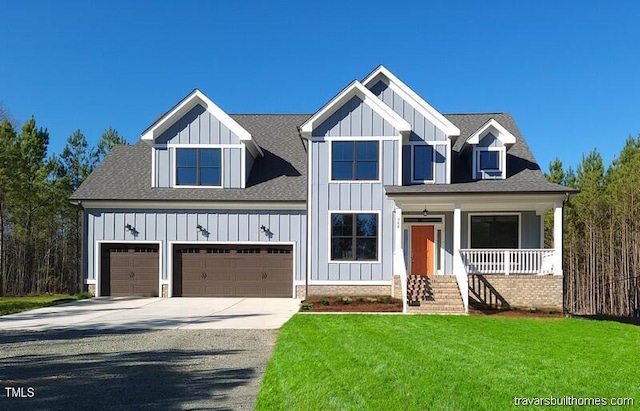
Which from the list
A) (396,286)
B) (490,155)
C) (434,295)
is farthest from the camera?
(490,155)

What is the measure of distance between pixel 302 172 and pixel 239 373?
41.2 feet

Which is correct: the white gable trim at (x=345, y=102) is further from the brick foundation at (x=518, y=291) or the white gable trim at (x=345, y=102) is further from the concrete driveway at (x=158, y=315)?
the concrete driveway at (x=158, y=315)

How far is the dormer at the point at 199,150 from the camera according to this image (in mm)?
17750

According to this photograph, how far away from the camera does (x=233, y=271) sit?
17.7 m

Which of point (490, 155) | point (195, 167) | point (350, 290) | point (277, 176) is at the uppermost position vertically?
point (490, 155)

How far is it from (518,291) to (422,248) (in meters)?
3.84

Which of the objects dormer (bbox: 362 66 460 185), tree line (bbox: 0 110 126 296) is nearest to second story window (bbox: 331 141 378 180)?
dormer (bbox: 362 66 460 185)

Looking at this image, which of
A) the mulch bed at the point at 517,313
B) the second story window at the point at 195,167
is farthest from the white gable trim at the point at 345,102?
the mulch bed at the point at 517,313

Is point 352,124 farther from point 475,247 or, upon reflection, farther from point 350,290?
point 475,247

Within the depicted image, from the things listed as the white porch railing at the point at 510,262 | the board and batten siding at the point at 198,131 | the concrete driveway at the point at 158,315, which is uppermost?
the board and batten siding at the point at 198,131

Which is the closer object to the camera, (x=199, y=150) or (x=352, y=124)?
→ (x=352, y=124)

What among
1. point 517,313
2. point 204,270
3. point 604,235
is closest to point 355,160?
point 204,270

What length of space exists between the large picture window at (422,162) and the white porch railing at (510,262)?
3.27 m

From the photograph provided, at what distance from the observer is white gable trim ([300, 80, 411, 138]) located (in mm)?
16344
